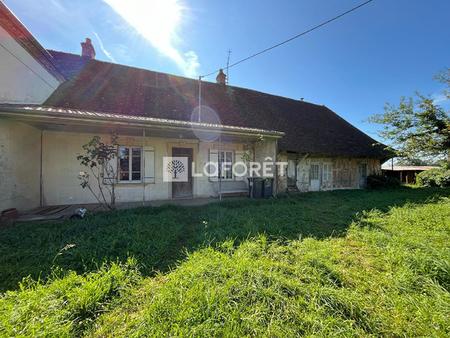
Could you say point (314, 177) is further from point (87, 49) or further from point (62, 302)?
point (87, 49)

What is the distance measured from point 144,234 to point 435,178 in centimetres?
1947

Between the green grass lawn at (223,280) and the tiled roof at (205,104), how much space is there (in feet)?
17.7

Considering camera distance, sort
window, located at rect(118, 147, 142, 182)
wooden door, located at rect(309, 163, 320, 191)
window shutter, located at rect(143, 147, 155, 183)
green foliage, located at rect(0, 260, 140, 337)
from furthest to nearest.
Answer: wooden door, located at rect(309, 163, 320, 191), window shutter, located at rect(143, 147, 155, 183), window, located at rect(118, 147, 142, 182), green foliage, located at rect(0, 260, 140, 337)

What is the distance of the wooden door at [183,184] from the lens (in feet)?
27.1

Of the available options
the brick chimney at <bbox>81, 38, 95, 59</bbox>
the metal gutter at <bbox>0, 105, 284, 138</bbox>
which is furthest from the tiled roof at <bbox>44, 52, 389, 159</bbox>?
the metal gutter at <bbox>0, 105, 284, 138</bbox>

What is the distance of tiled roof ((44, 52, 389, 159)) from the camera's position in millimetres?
8166

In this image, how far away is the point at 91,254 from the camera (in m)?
3.13

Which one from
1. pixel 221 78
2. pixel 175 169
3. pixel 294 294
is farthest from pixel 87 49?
pixel 294 294

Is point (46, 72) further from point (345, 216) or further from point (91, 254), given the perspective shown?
point (345, 216)

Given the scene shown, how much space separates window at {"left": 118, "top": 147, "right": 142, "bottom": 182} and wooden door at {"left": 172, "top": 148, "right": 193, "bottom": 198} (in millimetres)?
1360

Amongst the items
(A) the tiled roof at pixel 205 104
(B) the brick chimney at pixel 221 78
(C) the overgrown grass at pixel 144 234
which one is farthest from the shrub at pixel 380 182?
(B) the brick chimney at pixel 221 78

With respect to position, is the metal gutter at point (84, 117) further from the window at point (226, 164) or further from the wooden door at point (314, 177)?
the wooden door at point (314, 177)

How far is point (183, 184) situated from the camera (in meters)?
8.48

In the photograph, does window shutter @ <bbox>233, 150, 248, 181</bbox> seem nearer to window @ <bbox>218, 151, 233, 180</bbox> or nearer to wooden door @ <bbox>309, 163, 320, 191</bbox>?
window @ <bbox>218, 151, 233, 180</bbox>
